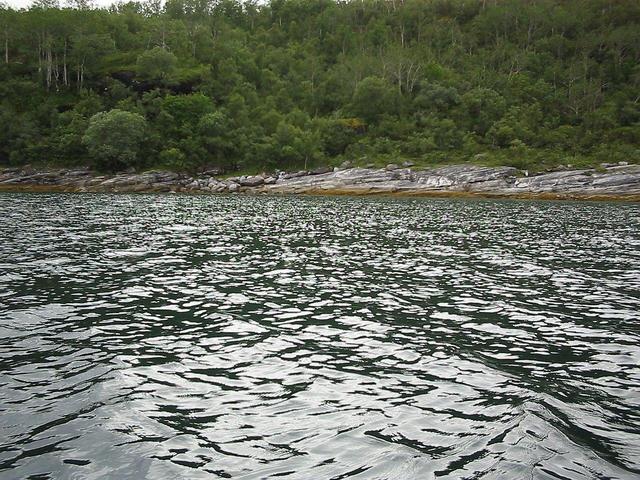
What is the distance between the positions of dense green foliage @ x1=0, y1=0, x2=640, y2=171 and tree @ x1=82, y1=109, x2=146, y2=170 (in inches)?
12.9

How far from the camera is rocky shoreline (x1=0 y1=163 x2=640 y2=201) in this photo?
87.9 metres

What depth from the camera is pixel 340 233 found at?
3919 cm

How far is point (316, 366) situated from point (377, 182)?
87352 millimetres

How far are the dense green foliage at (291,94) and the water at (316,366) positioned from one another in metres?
87.4

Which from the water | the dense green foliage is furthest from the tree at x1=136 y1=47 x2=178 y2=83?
the water

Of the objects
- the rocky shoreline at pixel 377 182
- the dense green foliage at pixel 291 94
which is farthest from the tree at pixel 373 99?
the rocky shoreline at pixel 377 182

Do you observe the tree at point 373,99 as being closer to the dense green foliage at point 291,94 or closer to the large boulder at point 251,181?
the dense green foliage at point 291,94

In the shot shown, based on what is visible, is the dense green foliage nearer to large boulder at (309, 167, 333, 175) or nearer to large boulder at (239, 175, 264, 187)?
large boulder at (309, 167, 333, 175)

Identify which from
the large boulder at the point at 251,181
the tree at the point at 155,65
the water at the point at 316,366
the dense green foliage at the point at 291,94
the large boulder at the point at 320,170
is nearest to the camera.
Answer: the water at the point at 316,366

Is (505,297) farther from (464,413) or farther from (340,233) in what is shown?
(340,233)

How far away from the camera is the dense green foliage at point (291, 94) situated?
10950cm

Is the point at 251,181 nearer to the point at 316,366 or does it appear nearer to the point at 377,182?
the point at 377,182

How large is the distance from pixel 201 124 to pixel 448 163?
56009mm

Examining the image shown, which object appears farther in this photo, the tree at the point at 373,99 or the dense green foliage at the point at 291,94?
the tree at the point at 373,99
